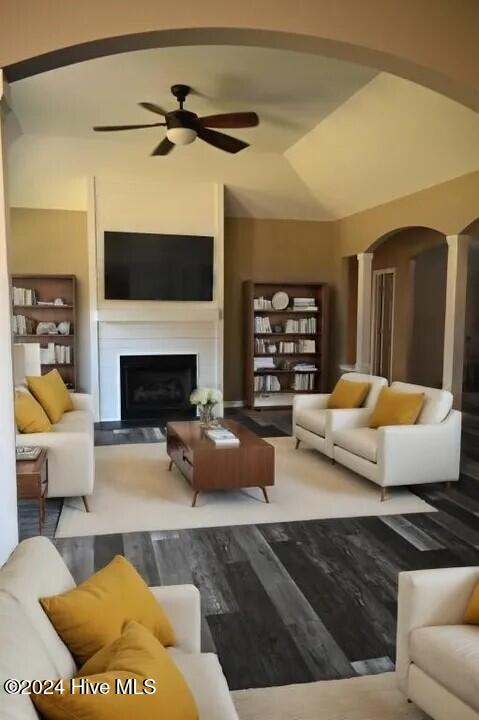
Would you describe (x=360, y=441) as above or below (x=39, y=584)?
below

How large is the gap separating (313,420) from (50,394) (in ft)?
8.55

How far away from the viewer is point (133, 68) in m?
4.87

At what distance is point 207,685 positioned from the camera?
160 centimetres

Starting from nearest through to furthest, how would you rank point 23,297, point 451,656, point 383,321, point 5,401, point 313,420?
point 451,656
point 5,401
point 313,420
point 23,297
point 383,321

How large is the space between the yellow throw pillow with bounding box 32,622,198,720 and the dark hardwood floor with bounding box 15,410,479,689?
105 centimetres

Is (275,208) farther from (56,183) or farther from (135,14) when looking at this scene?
(135,14)

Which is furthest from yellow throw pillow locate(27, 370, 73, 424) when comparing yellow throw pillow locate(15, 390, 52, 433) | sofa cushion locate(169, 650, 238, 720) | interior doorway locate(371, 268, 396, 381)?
interior doorway locate(371, 268, 396, 381)

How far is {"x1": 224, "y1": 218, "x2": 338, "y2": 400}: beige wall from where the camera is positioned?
28.7 feet

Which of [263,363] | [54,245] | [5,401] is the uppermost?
[54,245]

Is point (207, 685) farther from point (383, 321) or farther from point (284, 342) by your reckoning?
point (383, 321)

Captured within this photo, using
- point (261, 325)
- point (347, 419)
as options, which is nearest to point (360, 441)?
point (347, 419)

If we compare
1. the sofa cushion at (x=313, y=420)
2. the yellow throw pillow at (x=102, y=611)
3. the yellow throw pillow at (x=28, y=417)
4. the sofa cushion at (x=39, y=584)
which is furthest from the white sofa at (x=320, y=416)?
the sofa cushion at (x=39, y=584)

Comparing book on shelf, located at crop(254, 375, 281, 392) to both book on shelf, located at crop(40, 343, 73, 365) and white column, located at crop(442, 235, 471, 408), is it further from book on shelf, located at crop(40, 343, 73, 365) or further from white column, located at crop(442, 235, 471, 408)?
white column, located at crop(442, 235, 471, 408)

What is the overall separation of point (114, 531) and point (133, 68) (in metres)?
3.88
